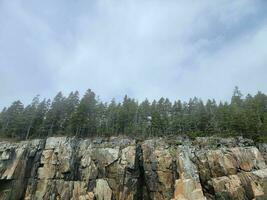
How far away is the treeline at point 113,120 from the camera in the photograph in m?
52.8

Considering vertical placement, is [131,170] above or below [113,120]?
below

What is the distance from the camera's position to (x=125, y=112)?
62031 millimetres

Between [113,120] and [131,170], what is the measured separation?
72.3 feet

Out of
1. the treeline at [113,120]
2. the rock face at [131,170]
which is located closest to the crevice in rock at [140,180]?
the rock face at [131,170]

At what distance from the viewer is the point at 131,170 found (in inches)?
1598

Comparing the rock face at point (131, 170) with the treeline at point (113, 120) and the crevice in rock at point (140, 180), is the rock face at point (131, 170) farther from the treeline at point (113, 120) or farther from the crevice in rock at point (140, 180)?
the treeline at point (113, 120)

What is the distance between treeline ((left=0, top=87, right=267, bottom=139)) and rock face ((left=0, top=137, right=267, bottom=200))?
8637mm

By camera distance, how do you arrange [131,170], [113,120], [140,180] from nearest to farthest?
[131,170] → [140,180] → [113,120]

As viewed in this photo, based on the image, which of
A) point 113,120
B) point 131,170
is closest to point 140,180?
point 131,170

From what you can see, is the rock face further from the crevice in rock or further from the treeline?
the treeline

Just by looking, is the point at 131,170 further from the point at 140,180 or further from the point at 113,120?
the point at 113,120

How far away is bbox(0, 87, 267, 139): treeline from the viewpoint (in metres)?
52.8

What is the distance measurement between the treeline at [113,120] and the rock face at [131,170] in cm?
864

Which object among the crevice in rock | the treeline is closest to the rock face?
the crevice in rock
